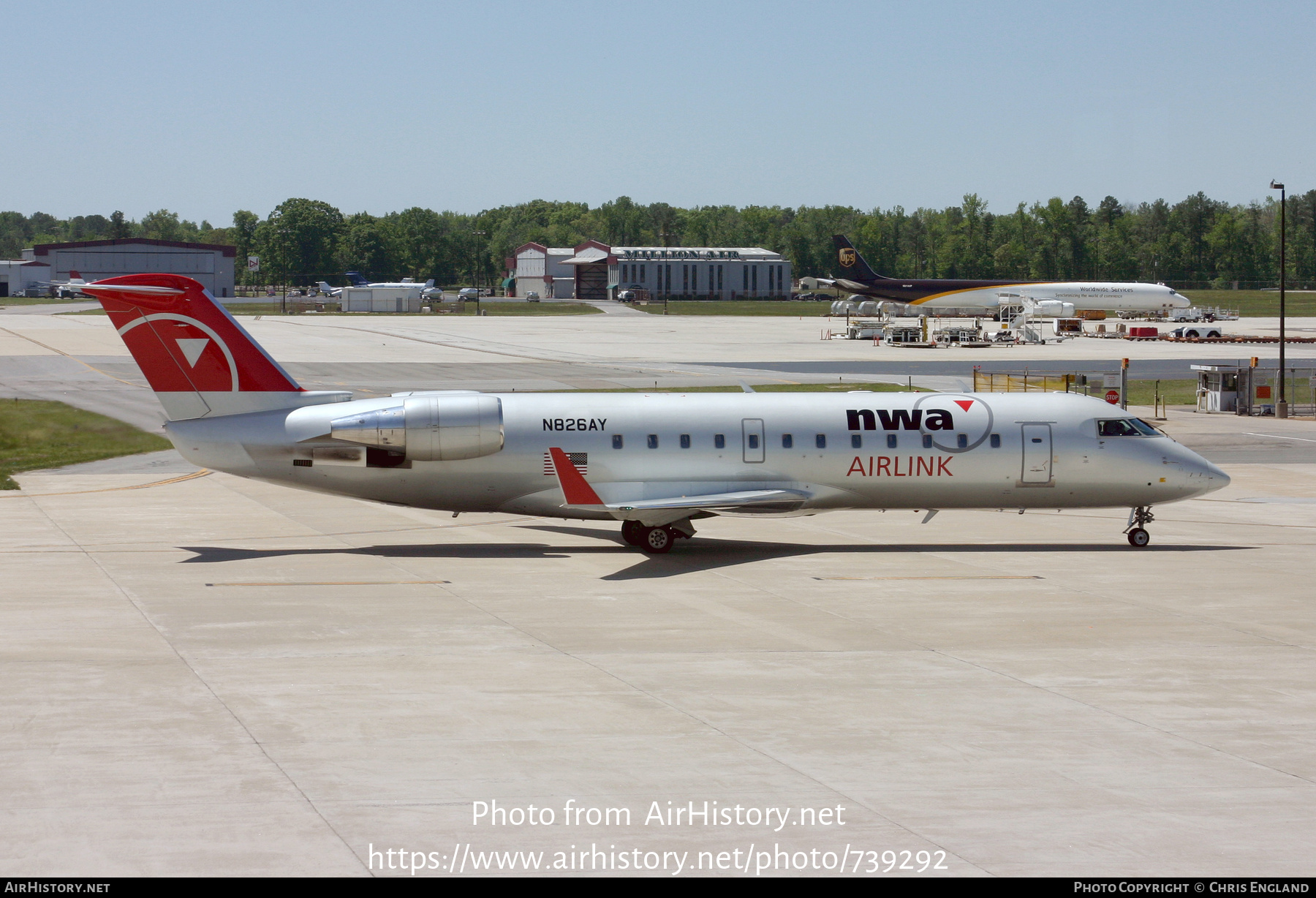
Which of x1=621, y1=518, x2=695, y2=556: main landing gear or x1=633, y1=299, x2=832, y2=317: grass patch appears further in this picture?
x1=633, y1=299, x2=832, y2=317: grass patch

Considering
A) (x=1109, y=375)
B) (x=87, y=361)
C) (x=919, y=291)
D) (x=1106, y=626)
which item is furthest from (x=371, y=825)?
(x=919, y=291)

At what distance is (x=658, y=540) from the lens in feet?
90.7

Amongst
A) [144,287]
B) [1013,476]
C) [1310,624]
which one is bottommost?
[1310,624]

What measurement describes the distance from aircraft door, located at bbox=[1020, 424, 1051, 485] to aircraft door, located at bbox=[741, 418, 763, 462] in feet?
18.8

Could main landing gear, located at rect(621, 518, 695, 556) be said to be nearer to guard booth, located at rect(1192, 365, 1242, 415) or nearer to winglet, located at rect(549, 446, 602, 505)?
winglet, located at rect(549, 446, 602, 505)

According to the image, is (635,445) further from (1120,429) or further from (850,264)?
(850,264)

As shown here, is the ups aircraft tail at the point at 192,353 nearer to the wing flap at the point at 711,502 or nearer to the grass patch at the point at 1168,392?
the wing flap at the point at 711,502

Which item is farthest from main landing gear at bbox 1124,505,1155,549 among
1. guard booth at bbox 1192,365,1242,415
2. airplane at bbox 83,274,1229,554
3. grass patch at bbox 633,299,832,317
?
grass patch at bbox 633,299,832,317

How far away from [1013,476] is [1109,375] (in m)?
47.8

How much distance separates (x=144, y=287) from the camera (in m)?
26.3

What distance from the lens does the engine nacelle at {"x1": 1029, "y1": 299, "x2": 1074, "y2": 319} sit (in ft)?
450

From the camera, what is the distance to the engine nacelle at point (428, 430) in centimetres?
2681
